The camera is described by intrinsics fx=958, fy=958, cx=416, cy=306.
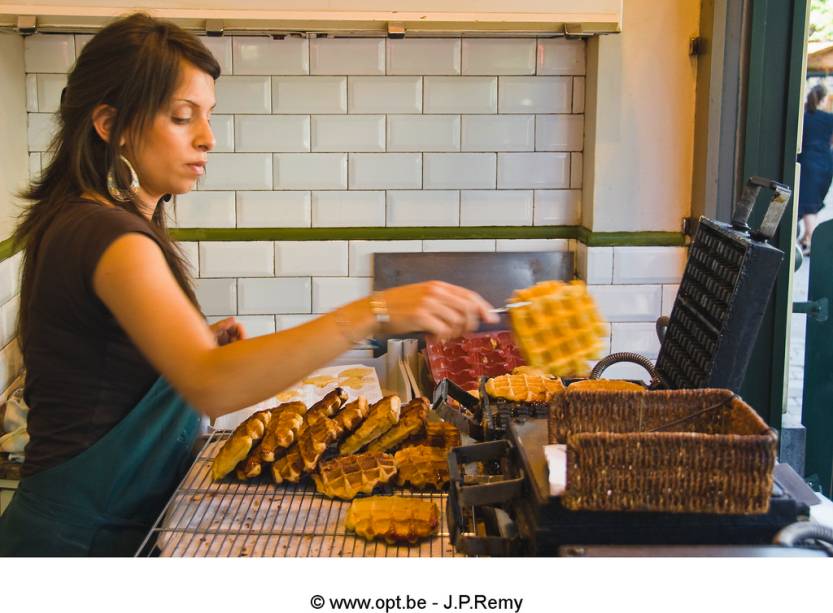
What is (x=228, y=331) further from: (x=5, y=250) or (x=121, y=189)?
(x=5, y=250)

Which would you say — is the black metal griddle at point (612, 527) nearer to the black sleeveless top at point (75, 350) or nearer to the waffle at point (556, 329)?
the waffle at point (556, 329)

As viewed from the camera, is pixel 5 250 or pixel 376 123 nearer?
pixel 5 250

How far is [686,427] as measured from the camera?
5.44ft

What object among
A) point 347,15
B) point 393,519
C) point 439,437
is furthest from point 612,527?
point 347,15

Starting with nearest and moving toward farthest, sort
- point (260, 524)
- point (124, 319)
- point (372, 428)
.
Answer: point (124, 319) < point (260, 524) < point (372, 428)

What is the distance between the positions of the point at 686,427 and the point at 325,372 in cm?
197

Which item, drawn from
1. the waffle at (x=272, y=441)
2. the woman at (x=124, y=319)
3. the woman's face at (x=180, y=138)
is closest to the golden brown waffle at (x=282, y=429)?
the waffle at (x=272, y=441)

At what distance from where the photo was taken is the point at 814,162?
332 centimetres

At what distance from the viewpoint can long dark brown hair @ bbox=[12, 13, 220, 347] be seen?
1.75 m

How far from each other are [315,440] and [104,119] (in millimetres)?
873

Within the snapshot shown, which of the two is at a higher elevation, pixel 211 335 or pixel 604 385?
pixel 211 335

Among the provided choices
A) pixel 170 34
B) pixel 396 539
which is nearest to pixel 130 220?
pixel 170 34

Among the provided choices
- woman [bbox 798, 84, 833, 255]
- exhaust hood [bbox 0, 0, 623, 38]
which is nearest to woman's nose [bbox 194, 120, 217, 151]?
exhaust hood [bbox 0, 0, 623, 38]

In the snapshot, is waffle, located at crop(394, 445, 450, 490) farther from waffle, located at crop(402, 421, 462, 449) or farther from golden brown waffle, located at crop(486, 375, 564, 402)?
golden brown waffle, located at crop(486, 375, 564, 402)
